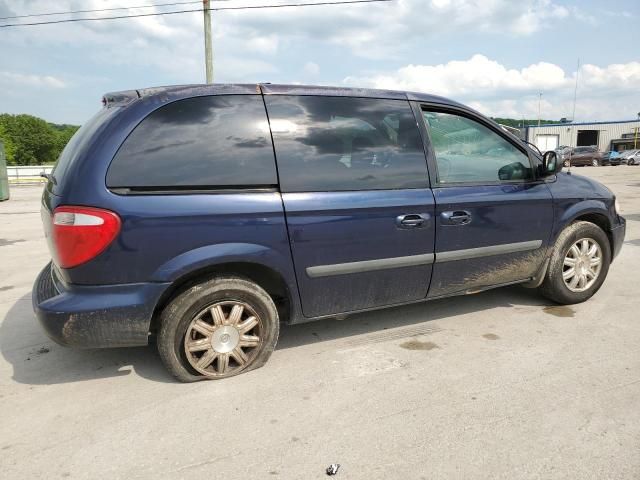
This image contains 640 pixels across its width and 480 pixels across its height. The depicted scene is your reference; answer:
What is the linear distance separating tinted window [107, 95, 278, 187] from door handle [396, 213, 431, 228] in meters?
0.90

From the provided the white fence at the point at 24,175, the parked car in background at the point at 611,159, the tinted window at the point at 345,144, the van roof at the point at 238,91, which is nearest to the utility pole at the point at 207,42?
the van roof at the point at 238,91

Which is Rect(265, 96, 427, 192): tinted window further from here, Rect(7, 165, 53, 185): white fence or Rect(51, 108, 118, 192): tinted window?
Rect(7, 165, 53, 185): white fence

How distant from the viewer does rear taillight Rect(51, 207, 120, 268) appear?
2.46 m

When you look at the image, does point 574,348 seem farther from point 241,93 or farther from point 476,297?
point 241,93

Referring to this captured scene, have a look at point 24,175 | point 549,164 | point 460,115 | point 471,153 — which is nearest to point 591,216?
point 549,164

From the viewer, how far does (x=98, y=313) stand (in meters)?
2.57

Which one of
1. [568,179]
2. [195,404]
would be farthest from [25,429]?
[568,179]

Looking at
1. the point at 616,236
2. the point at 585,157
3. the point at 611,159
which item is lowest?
the point at 611,159

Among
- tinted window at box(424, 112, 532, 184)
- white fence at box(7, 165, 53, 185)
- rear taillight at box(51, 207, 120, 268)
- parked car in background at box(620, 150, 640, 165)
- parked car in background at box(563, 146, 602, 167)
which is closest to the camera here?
rear taillight at box(51, 207, 120, 268)

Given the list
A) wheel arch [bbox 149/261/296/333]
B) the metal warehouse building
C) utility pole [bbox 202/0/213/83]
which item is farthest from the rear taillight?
the metal warehouse building

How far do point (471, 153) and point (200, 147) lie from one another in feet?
6.76

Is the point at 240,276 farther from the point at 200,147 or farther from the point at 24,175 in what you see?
the point at 24,175

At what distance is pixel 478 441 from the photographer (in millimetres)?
2285

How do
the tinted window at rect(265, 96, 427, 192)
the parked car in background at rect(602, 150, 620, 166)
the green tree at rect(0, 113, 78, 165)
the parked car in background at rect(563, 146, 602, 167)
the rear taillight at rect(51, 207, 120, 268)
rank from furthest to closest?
the green tree at rect(0, 113, 78, 165)
the parked car in background at rect(602, 150, 620, 166)
the parked car in background at rect(563, 146, 602, 167)
the tinted window at rect(265, 96, 427, 192)
the rear taillight at rect(51, 207, 120, 268)
